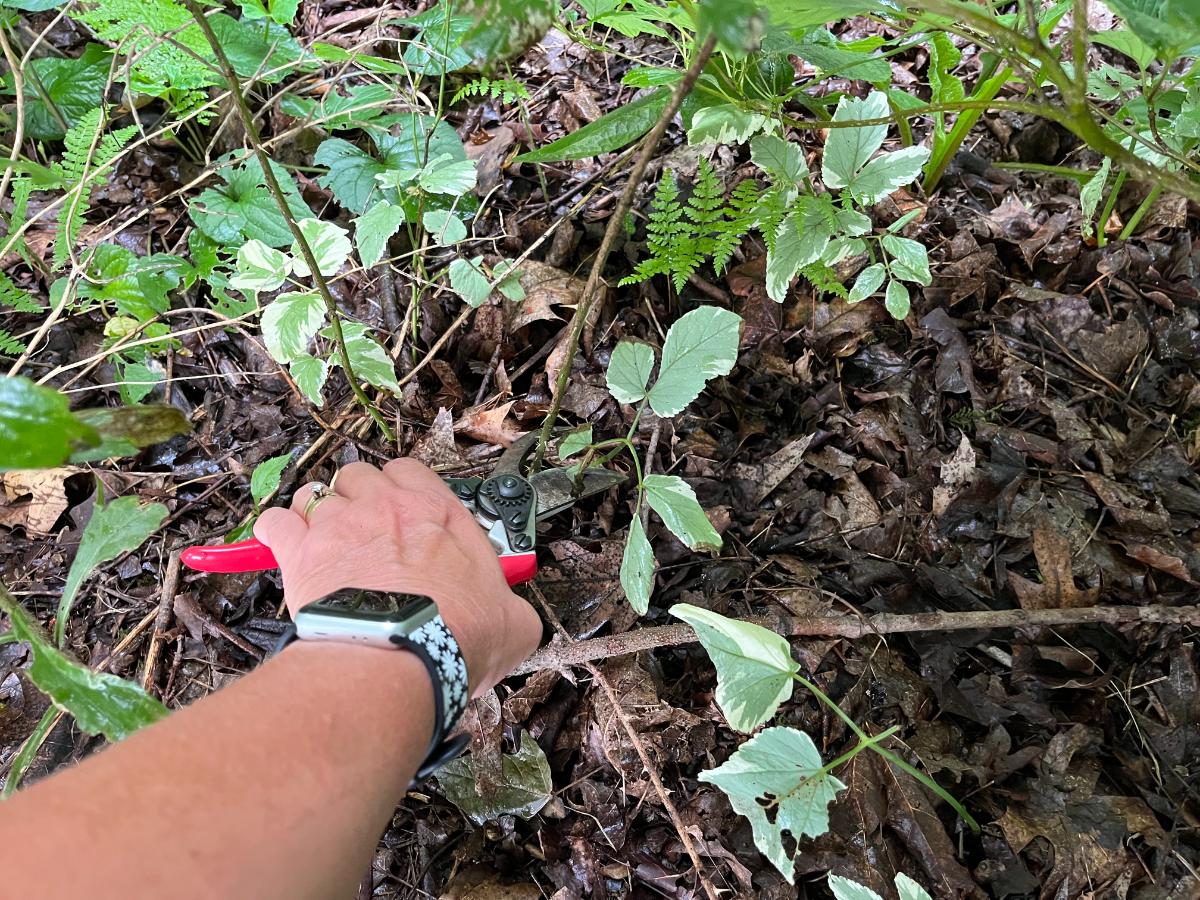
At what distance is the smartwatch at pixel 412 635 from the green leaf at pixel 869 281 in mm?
1005

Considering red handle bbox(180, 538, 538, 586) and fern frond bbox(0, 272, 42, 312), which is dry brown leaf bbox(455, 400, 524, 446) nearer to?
red handle bbox(180, 538, 538, 586)

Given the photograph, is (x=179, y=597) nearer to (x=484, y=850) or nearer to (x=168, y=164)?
(x=484, y=850)

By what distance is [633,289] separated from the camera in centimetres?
172

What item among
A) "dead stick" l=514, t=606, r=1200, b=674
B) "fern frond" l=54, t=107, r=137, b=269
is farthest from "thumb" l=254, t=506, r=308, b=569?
"fern frond" l=54, t=107, r=137, b=269

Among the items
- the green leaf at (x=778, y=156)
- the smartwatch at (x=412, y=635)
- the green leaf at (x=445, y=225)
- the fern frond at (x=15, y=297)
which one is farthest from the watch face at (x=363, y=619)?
the fern frond at (x=15, y=297)

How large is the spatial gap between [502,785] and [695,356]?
0.83m

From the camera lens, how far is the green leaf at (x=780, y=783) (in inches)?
40.4

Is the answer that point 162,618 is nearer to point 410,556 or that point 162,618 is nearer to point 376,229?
point 410,556

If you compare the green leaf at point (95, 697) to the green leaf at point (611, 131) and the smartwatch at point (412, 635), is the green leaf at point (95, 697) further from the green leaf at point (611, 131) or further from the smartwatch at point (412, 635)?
the green leaf at point (611, 131)

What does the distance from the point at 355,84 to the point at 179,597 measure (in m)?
1.46

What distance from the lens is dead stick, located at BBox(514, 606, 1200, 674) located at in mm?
1300

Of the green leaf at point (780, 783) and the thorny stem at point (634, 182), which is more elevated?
the thorny stem at point (634, 182)

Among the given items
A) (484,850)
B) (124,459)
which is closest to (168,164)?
(124,459)

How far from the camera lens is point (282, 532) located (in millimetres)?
1234
